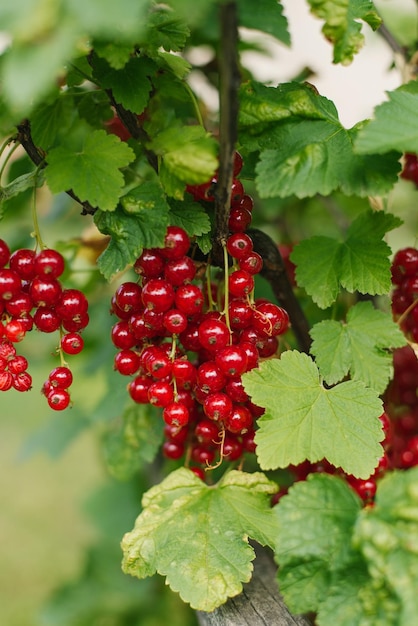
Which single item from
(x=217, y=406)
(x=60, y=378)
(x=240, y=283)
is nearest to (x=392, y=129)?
(x=240, y=283)

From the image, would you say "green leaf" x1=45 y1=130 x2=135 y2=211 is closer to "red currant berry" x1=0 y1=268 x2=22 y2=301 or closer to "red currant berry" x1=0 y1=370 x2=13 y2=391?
"red currant berry" x1=0 y1=268 x2=22 y2=301

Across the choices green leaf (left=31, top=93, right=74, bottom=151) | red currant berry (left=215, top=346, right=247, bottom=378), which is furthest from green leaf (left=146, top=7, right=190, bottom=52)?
red currant berry (left=215, top=346, right=247, bottom=378)

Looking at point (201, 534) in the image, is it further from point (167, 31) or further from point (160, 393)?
point (167, 31)

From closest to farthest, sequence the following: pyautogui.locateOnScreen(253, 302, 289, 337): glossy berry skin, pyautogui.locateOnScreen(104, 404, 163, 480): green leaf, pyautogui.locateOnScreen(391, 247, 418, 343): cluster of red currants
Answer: pyautogui.locateOnScreen(253, 302, 289, 337): glossy berry skin < pyautogui.locateOnScreen(391, 247, 418, 343): cluster of red currants < pyautogui.locateOnScreen(104, 404, 163, 480): green leaf

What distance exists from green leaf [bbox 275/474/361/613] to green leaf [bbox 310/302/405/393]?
0.58 ft

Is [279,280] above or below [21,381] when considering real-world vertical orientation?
below

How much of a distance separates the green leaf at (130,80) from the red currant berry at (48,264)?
0.18 meters

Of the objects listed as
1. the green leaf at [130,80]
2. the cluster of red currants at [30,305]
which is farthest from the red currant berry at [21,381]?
the green leaf at [130,80]

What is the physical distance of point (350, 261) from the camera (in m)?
0.81

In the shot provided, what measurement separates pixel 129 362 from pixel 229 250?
0.18m

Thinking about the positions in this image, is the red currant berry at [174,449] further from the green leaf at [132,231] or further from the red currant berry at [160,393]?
the green leaf at [132,231]

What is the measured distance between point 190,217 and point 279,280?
196 mm

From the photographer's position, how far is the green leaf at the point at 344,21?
681mm

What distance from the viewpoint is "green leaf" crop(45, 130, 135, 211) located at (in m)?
0.69
